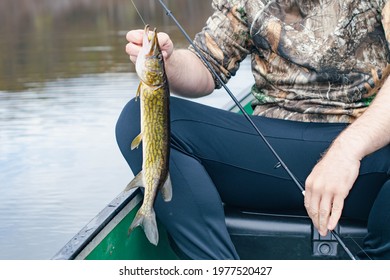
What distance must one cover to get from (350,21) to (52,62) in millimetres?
11217

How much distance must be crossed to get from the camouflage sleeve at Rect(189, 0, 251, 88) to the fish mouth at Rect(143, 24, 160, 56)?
512 mm

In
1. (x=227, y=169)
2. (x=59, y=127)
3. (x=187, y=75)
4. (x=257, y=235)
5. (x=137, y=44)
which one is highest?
(x=137, y=44)

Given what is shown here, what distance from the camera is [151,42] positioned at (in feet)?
7.23

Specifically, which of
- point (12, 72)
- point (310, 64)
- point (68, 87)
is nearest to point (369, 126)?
point (310, 64)

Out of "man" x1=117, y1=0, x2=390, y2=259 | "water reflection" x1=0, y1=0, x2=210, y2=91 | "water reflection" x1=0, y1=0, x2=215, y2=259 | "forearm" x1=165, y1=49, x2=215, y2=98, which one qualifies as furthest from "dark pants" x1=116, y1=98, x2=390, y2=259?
"water reflection" x1=0, y1=0, x2=210, y2=91

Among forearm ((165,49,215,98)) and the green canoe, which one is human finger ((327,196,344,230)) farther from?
forearm ((165,49,215,98))

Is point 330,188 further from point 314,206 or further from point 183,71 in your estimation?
point 183,71

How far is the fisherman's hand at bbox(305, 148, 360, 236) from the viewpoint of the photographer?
2104 mm

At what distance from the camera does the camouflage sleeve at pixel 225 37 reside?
2.71 meters

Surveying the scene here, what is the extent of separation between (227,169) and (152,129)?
330mm

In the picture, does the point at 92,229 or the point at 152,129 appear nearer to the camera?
the point at 152,129

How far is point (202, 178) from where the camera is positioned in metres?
2.41

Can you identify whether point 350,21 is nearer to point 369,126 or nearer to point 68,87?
point 369,126

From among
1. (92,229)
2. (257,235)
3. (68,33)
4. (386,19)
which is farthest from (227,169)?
(68,33)
